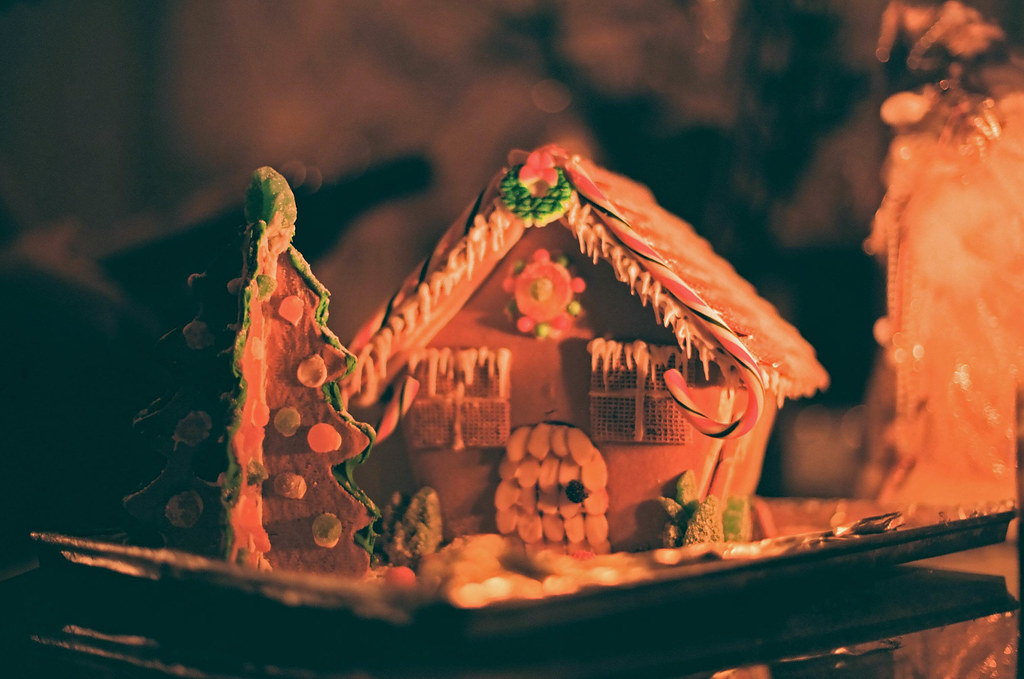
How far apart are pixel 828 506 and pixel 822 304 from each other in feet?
2.12

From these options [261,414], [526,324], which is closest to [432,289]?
[526,324]

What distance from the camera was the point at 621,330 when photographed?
1873 mm

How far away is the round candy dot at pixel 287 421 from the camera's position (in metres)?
1.62

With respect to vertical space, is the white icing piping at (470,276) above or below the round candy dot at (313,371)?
above

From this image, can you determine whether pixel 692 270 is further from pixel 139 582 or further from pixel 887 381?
pixel 139 582

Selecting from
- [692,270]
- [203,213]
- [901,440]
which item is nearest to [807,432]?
[901,440]

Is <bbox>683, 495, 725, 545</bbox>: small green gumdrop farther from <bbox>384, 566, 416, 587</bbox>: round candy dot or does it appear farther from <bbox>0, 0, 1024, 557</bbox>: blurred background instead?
<bbox>0, 0, 1024, 557</bbox>: blurred background

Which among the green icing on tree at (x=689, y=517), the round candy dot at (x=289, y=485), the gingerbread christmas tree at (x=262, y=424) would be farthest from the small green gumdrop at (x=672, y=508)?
the round candy dot at (x=289, y=485)

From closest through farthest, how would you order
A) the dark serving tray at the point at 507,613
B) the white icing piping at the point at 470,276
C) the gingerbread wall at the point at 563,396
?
the dark serving tray at the point at 507,613, the white icing piping at the point at 470,276, the gingerbread wall at the point at 563,396

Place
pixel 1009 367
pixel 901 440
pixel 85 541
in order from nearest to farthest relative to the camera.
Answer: pixel 85 541
pixel 1009 367
pixel 901 440

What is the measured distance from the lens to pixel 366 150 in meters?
2.33

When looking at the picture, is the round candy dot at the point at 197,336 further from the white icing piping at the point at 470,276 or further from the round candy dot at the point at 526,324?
the round candy dot at the point at 526,324

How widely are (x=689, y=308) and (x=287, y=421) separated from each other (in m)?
0.85

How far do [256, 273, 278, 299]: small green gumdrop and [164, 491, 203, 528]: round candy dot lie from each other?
0.39 meters
